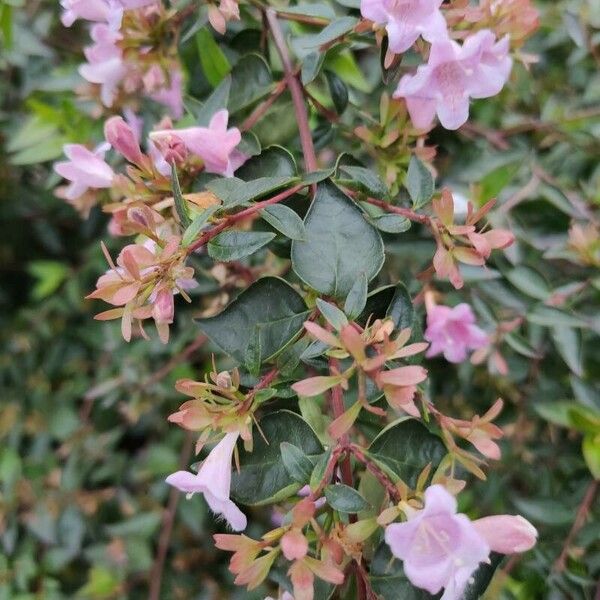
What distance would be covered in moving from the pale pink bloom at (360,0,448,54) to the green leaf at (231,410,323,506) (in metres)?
0.37

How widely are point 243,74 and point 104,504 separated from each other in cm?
91

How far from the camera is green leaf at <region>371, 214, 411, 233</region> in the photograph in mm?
707

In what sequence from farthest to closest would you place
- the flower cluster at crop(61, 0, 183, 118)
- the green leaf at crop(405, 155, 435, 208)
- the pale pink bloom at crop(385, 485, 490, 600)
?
the flower cluster at crop(61, 0, 183, 118) → the green leaf at crop(405, 155, 435, 208) → the pale pink bloom at crop(385, 485, 490, 600)

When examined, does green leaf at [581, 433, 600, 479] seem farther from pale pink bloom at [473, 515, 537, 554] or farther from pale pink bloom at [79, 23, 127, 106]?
pale pink bloom at [79, 23, 127, 106]

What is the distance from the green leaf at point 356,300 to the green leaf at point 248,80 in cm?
35

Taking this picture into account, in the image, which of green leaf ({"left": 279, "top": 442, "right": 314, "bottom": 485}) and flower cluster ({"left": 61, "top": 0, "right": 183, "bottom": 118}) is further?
flower cluster ({"left": 61, "top": 0, "right": 183, "bottom": 118})

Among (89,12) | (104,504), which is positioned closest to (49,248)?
(104,504)

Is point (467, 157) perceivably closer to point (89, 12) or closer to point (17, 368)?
point (89, 12)

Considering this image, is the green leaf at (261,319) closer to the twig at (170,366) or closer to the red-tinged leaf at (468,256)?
the red-tinged leaf at (468,256)

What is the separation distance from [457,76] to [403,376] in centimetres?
33

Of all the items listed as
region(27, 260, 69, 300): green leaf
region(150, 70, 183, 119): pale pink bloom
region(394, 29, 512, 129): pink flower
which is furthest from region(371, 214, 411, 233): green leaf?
region(27, 260, 69, 300): green leaf

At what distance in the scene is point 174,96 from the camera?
1113 millimetres

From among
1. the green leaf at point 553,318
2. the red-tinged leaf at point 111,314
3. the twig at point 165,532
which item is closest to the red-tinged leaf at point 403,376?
the red-tinged leaf at point 111,314

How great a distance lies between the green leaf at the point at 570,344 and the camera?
1024 mm
